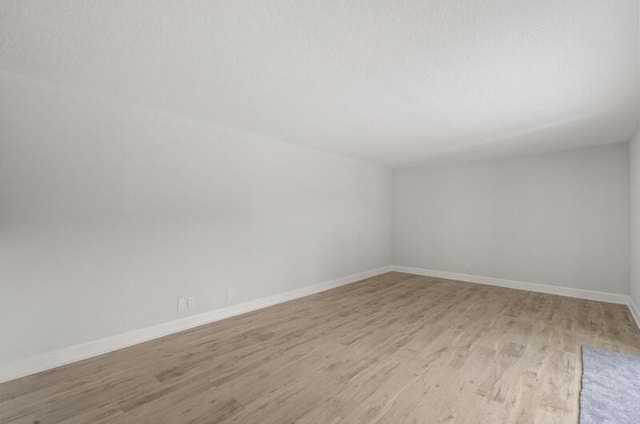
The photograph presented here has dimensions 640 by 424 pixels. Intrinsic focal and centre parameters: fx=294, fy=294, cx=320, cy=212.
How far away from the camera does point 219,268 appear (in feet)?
12.3

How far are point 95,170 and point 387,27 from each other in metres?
2.88

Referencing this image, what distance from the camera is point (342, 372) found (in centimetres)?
244

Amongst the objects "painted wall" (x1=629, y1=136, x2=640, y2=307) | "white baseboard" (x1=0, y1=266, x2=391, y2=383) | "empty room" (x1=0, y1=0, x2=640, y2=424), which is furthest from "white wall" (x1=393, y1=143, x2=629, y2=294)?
"white baseboard" (x1=0, y1=266, x2=391, y2=383)

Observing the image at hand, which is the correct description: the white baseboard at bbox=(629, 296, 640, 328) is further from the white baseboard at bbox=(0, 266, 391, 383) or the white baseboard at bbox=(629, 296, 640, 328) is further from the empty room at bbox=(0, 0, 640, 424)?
the white baseboard at bbox=(0, 266, 391, 383)

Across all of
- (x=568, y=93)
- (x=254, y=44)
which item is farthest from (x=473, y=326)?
(x=254, y=44)

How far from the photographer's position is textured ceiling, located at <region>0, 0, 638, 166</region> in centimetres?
166

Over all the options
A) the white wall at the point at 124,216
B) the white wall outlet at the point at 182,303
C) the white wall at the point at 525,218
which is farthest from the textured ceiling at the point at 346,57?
the white wall outlet at the point at 182,303

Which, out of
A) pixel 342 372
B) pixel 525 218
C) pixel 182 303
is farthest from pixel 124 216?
pixel 525 218

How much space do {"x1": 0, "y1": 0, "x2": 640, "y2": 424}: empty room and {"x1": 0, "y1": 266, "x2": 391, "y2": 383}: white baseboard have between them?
0.02m

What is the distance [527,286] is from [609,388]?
3.43 metres

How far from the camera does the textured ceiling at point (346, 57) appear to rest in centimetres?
166

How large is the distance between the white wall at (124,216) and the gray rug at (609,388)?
3.47 meters

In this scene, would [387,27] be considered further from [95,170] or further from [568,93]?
[95,170]

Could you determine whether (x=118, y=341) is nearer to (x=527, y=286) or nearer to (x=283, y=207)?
(x=283, y=207)
